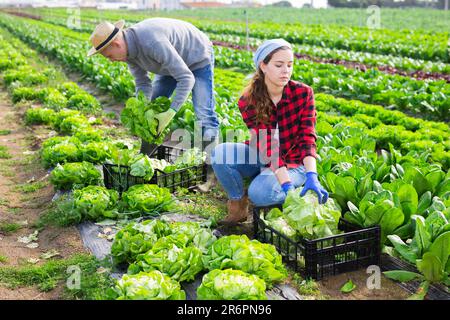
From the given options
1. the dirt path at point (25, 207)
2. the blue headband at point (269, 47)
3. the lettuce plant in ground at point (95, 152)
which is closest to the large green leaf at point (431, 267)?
the blue headband at point (269, 47)

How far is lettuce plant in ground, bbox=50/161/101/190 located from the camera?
207 inches

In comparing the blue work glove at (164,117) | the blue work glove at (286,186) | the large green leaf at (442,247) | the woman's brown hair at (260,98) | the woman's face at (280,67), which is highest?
the woman's face at (280,67)

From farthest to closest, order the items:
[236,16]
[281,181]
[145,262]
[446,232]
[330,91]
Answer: [236,16]
[330,91]
[281,181]
[145,262]
[446,232]

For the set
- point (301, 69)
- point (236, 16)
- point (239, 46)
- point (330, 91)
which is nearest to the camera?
point (330, 91)

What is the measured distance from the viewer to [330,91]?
1140 cm

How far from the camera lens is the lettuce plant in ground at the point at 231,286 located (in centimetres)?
309

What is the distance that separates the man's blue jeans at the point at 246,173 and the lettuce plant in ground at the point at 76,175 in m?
1.46

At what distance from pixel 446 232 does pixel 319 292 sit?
34.7 inches

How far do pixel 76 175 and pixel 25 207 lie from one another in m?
0.69

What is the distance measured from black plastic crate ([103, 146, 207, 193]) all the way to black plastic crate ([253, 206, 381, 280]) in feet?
4.85

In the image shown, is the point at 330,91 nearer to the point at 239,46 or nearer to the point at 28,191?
the point at 28,191

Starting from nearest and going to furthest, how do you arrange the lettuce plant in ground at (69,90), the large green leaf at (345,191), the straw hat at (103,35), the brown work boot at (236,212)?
the large green leaf at (345,191), the brown work boot at (236,212), the straw hat at (103,35), the lettuce plant in ground at (69,90)

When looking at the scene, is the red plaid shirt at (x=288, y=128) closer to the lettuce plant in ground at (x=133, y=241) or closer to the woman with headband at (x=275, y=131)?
the woman with headband at (x=275, y=131)

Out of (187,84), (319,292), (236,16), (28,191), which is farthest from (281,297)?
(236,16)
